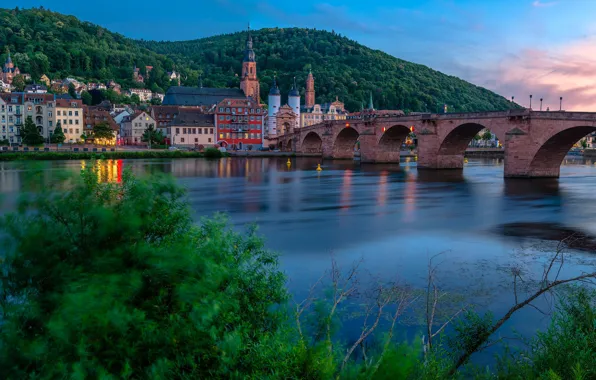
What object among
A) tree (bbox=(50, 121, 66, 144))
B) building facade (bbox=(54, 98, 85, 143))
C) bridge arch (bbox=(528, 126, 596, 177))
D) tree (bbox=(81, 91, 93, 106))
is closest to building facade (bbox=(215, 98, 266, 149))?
building facade (bbox=(54, 98, 85, 143))

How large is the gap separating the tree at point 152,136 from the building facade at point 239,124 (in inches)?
365

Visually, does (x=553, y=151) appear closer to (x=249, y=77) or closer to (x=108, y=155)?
(x=108, y=155)

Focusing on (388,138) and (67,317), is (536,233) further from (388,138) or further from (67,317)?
(388,138)

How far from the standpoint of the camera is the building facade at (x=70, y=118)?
83688 millimetres

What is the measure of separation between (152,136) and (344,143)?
31324 mm

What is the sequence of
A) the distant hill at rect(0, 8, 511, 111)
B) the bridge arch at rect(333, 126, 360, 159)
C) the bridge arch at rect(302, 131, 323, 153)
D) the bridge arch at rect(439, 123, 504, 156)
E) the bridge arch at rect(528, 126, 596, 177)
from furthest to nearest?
1. the distant hill at rect(0, 8, 511, 111)
2. the bridge arch at rect(302, 131, 323, 153)
3. the bridge arch at rect(333, 126, 360, 159)
4. the bridge arch at rect(439, 123, 504, 156)
5. the bridge arch at rect(528, 126, 596, 177)

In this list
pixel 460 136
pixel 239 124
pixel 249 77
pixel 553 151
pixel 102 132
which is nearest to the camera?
pixel 553 151

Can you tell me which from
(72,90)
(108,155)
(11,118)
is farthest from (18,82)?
(108,155)

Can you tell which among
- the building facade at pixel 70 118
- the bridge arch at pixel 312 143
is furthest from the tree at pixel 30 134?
the bridge arch at pixel 312 143

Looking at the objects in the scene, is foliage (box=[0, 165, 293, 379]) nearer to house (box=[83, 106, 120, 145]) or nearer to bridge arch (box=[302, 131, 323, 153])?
bridge arch (box=[302, 131, 323, 153])

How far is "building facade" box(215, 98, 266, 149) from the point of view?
91.7 m

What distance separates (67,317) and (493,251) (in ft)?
46.1

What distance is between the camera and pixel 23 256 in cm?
554

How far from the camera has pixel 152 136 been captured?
88.8m
